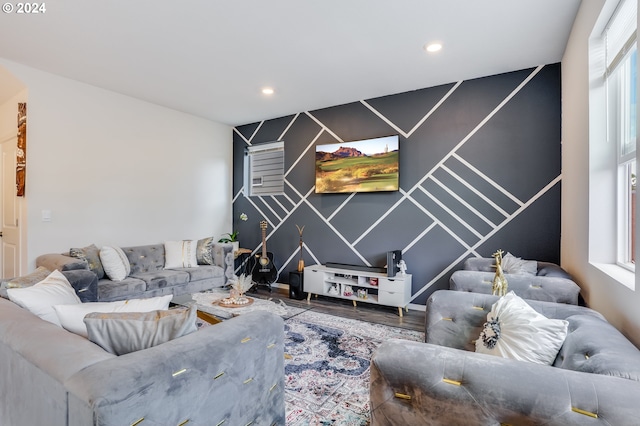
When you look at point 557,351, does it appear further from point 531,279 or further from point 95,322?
point 95,322

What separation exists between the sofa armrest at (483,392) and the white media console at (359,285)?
2.75 m

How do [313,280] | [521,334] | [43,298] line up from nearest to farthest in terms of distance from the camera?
[521,334]
[43,298]
[313,280]

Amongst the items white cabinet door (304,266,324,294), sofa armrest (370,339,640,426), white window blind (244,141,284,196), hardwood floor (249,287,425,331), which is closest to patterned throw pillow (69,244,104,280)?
hardwood floor (249,287,425,331)

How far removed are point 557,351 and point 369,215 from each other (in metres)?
3.25

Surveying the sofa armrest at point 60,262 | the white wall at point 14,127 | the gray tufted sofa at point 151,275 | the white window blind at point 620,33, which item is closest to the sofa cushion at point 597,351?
the white window blind at point 620,33

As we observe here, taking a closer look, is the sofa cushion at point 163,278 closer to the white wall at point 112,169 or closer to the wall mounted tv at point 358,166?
the white wall at point 112,169

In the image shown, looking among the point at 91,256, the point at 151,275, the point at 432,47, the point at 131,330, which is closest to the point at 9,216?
the point at 91,256

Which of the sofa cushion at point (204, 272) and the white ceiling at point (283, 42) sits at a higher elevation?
the white ceiling at point (283, 42)

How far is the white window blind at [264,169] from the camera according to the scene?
5527 millimetres

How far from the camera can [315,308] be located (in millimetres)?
4141

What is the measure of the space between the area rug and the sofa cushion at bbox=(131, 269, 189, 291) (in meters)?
1.65

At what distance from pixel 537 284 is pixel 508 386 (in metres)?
1.72

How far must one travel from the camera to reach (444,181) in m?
3.98

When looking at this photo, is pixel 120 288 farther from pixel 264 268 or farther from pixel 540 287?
pixel 540 287
